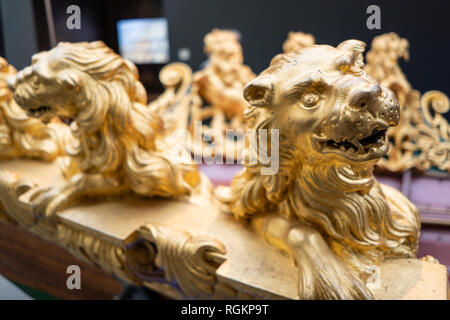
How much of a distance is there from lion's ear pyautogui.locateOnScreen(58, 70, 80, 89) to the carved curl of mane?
0.08 feet

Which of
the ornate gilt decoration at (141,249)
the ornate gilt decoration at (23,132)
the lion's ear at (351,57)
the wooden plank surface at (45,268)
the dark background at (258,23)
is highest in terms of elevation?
the dark background at (258,23)

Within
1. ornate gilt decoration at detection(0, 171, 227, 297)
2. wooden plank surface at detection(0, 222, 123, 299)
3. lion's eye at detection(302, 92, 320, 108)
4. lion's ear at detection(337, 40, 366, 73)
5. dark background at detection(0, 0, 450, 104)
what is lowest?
wooden plank surface at detection(0, 222, 123, 299)

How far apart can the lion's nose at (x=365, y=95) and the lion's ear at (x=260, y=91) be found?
12cm

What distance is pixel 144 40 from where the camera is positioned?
6.10 feet

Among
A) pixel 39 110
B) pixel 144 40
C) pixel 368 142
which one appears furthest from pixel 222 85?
pixel 368 142

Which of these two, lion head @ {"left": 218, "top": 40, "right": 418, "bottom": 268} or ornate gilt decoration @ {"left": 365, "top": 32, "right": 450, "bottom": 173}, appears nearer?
lion head @ {"left": 218, "top": 40, "right": 418, "bottom": 268}

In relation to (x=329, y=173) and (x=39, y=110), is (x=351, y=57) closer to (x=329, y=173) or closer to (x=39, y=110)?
(x=329, y=173)

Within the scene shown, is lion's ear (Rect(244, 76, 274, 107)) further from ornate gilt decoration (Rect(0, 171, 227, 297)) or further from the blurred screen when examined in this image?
the blurred screen

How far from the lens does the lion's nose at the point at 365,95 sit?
1.54 ft

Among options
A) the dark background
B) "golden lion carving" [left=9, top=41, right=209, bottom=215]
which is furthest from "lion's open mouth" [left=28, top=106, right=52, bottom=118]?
the dark background

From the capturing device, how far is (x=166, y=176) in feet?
2.69

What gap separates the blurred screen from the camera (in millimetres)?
1707

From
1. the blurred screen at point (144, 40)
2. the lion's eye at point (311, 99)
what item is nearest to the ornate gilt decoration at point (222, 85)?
the blurred screen at point (144, 40)

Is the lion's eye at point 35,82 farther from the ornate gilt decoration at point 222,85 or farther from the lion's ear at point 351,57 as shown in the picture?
the ornate gilt decoration at point 222,85
